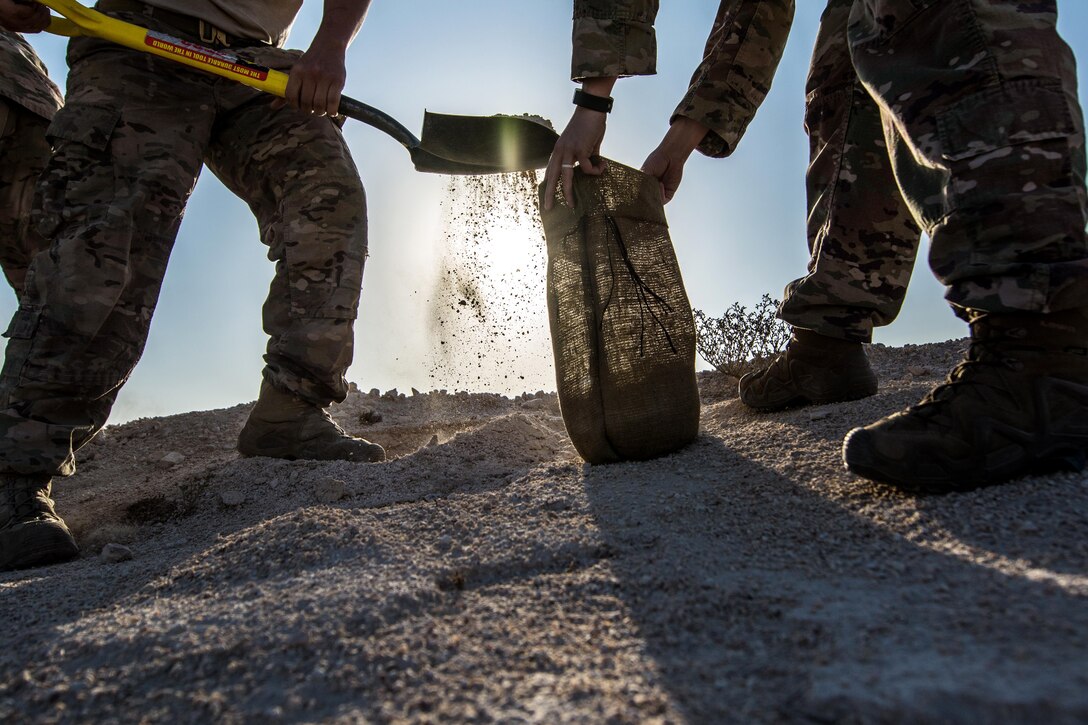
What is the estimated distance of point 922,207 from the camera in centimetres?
158

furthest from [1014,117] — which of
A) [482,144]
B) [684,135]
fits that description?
[482,144]

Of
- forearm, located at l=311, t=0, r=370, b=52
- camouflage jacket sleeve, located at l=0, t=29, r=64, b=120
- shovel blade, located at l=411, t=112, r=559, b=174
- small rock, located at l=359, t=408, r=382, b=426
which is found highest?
camouflage jacket sleeve, located at l=0, t=29, r=64, b=120

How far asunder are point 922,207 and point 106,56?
262 centimetres

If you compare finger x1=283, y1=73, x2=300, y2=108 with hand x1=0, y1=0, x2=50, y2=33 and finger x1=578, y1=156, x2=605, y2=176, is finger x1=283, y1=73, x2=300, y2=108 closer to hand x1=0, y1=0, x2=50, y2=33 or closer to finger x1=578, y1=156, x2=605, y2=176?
hand x1=0, y1=0, x2=50, y2=33

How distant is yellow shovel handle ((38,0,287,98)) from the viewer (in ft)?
8.07

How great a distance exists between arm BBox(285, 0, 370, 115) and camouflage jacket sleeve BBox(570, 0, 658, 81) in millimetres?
929

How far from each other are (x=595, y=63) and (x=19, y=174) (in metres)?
2.78

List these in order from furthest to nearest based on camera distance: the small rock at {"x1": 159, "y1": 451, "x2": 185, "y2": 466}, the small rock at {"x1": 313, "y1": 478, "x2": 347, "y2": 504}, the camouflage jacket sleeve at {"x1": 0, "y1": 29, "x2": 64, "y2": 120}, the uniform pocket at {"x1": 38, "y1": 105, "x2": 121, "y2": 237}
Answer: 1. the small rock at {"x1": 159, "y1": 451, "x2": 185, "y2": 466}
2. the camouflage jacket sleeve at {"x1": 0, "y1": 29, "x2": 64, "y2": 120}
3. the uniform pocket at {"x1": 38, "y1": 105, "x2": 121, "y2": 237}
4. the small rock at {"x1": 313, "y1": 478, "x2": 347, "y2": 504}

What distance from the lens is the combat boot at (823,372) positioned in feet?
7.92

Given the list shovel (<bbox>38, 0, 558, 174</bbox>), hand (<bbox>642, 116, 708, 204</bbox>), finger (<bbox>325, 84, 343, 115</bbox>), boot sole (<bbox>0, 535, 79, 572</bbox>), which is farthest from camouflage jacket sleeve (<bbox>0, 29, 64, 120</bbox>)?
hand (<bbox>642, 116, 708, 204</bbox>)

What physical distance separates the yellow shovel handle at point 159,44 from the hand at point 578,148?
1096 millimetres

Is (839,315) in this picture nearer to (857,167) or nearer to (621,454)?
(857,167)

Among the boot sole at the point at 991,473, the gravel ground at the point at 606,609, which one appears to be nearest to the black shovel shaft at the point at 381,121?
the gravel ground at the point at 606,609

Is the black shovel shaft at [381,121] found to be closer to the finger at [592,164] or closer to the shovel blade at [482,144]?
the shovel blade at [482,144]
